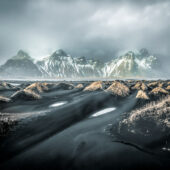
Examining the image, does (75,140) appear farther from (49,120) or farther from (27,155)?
(49,120)

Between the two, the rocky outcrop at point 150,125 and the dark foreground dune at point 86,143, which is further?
the rocky outcrop at point 150,125

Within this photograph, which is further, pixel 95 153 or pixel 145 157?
pixel 95 153

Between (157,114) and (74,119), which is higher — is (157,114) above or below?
above

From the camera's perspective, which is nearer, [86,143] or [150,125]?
[86,143]

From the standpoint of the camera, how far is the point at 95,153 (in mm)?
4016

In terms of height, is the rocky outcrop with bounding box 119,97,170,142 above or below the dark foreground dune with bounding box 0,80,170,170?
above

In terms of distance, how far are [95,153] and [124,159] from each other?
94cm

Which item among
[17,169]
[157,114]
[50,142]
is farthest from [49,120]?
[157,114]

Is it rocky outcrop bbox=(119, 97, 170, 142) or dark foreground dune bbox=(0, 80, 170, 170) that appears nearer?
dark foreground dune bbox=(0, 80, 170, 170)

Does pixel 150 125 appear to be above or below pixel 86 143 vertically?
above

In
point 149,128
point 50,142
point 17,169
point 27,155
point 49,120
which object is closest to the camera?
point 17,169

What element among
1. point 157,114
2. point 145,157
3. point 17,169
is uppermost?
point 157,114

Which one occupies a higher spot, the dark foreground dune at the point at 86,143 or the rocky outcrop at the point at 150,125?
the rocky outcrop at the point at 150,125

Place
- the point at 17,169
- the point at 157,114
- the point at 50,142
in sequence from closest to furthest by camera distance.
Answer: the point at 17,169 < the point at 50,142 < the point at 157,114
